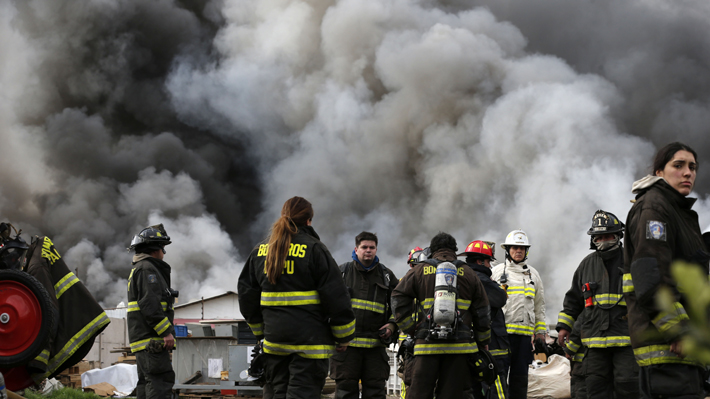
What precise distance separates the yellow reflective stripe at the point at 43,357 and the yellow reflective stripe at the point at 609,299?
15.0ft

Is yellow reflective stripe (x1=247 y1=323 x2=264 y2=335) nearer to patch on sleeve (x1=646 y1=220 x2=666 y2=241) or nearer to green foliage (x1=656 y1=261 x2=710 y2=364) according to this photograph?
patch on sleeve (x1=646 y1=220 x2=666 y2=241)

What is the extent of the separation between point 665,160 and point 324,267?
222 cm

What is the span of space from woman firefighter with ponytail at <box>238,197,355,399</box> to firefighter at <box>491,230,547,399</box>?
3.31 metres

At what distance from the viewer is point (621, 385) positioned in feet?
17.6

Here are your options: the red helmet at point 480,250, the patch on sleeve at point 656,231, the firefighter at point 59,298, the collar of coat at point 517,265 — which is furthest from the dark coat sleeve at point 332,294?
the collar of coat at point 517,265

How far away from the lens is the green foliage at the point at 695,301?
0.74 meters

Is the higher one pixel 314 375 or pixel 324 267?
pixel 324 267

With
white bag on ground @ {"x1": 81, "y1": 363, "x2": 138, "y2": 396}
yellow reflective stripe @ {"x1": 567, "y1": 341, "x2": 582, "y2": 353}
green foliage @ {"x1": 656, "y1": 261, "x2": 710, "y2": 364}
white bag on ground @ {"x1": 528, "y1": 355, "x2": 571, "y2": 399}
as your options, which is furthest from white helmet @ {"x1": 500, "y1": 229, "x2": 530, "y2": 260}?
white bag on ground @ {"x1": 81, "y1": 363, "x2": 138, "y2": 396}

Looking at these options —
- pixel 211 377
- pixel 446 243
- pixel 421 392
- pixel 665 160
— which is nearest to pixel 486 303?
pixel 446 243

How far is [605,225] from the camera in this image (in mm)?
5914

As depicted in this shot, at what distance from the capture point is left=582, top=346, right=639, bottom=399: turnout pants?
17.4 feet

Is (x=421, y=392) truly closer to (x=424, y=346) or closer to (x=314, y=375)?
(x=424, y=346)

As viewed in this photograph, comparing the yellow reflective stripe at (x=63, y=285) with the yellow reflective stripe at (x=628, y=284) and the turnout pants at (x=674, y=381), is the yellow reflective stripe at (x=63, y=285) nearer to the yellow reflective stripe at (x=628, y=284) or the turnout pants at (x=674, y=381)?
the yellow reflective stripe at (x=628, y=284)

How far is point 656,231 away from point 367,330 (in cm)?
419
